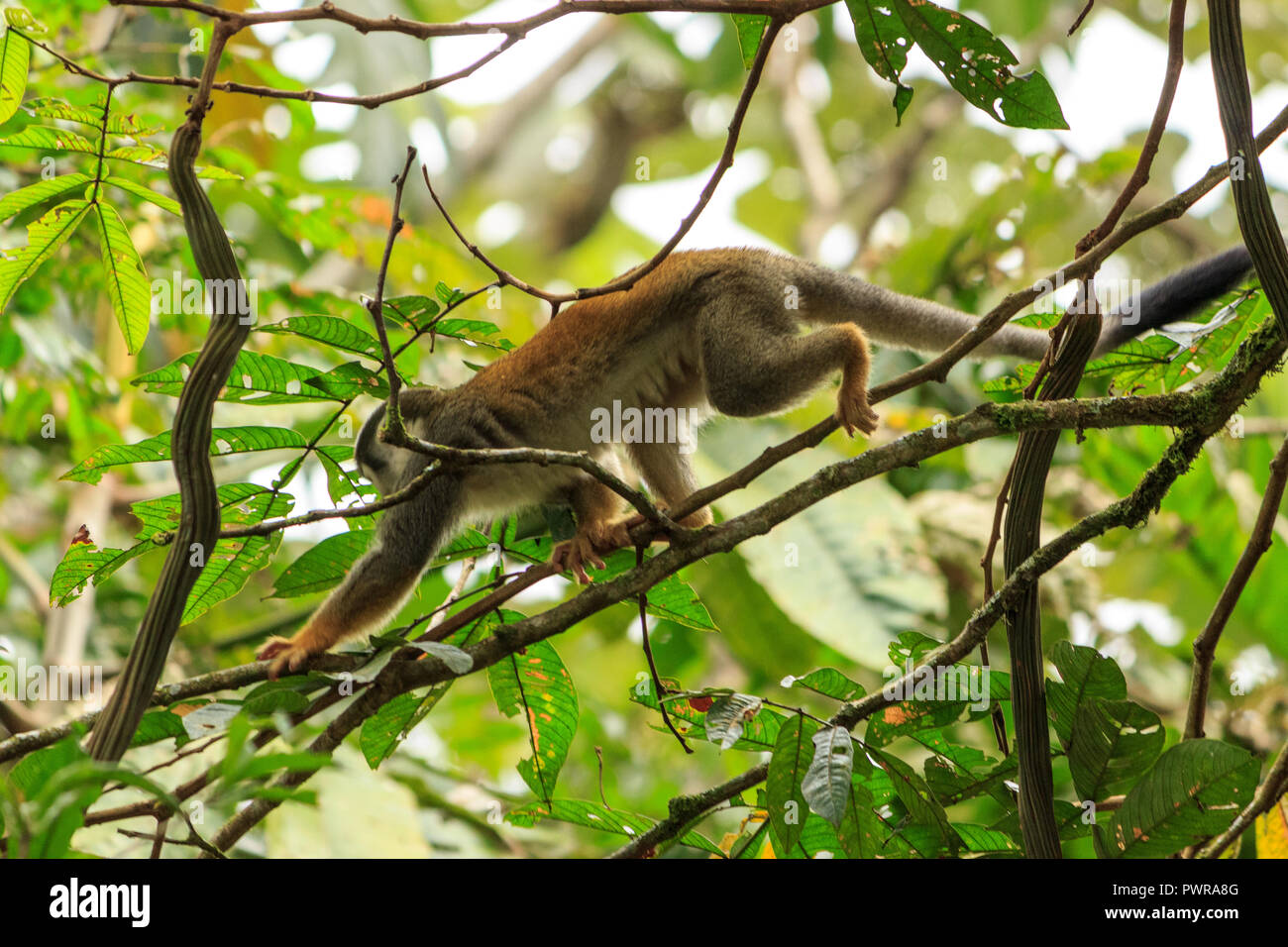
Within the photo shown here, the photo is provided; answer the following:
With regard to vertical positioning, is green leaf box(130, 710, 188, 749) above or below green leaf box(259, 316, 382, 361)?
below

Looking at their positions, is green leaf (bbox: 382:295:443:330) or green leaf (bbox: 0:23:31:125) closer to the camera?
green leaf (bbox: 0:23:31:125)

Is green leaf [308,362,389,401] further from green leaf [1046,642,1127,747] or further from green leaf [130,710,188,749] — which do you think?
green leaf [1046,642,1127,747]

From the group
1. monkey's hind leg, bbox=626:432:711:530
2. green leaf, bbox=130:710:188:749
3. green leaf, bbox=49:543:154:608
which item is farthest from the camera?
monkey's hind leg, bbox=626:432:711:530

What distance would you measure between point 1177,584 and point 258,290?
197 inches

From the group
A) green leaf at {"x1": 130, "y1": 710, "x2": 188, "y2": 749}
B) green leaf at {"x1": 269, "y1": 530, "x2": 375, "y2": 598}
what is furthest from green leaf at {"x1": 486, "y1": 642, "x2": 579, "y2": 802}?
green leaf at {"x1": 130, "y1": 710, "x2": 188, "y2": 749}

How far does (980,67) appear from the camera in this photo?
1.98 metres

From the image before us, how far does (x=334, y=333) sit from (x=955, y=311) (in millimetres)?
1805

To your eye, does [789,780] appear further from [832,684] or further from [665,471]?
[665,471]

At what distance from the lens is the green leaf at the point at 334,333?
6.84 ft

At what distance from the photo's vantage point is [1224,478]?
4320 mm

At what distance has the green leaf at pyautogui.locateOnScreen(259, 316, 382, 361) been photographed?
2.09 m

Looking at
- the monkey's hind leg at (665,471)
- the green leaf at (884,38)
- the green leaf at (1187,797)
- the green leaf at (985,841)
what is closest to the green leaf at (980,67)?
the green leaf at (884,38)
